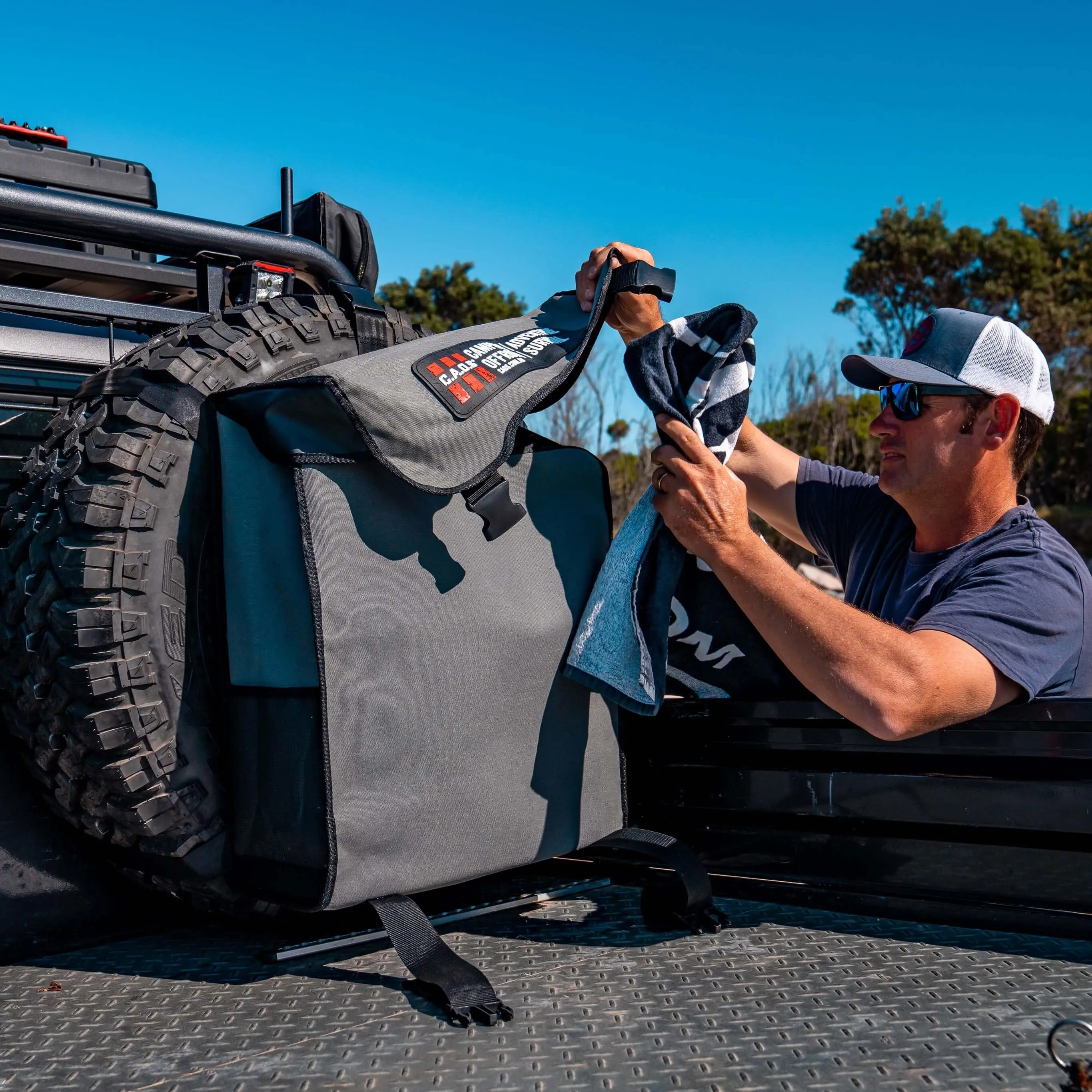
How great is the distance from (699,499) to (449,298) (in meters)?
19.8

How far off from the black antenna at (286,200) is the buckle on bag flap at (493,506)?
3.06 ft

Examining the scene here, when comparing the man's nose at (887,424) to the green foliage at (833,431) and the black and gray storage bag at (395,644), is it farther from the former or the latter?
the green foliage at (833,431)

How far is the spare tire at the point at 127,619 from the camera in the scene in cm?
136

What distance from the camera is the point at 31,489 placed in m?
1.47

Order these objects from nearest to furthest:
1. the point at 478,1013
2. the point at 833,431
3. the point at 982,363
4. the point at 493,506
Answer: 1. the point at 478,1013
2. the point at 493,506
3. the point at 982,363
4. the point at 833,431

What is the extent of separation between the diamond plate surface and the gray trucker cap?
103 centimetres

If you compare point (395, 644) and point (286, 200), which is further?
point (286, 200)

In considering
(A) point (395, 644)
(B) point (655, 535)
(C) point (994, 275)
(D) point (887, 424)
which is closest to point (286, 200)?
(B) point (655, 535)

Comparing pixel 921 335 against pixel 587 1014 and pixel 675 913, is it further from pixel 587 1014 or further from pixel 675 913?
pixel 587 1014

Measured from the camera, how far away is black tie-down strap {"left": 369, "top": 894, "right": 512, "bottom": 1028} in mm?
1222

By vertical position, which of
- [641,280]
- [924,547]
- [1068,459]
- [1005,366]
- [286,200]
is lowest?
[924,547]

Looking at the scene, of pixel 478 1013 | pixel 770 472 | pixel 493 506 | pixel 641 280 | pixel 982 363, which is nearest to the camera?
pixel 478 1013

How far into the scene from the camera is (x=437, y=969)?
130 cm

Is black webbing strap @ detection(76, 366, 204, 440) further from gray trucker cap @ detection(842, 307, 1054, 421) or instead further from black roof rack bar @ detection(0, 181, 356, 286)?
gray trucker cap @ detection(842, 307, 1054, 421)
